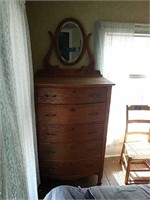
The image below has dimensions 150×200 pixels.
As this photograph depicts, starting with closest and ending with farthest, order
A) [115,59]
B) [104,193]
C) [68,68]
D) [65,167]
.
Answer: [104,193] < [65,167] < [68,68] < [115,59]

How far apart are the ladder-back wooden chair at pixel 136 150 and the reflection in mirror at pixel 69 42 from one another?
37.5 inches

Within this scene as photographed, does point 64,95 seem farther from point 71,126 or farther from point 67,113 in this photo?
point 71,126

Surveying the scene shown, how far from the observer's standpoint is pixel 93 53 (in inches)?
97.1

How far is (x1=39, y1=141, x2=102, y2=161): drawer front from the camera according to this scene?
6.78 feet

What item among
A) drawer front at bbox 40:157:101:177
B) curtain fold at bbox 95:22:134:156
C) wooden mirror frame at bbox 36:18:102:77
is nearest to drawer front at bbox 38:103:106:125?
drawer front at bbox 40:157:101:177

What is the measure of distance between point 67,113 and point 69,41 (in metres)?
0.95

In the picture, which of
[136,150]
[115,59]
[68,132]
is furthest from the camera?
[115,59]

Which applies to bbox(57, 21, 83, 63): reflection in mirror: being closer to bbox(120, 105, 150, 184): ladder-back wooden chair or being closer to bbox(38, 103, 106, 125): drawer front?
bbox(38, 103, 106, 125): drawer front

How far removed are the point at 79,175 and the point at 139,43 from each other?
6.09 feet

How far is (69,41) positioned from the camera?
2367 mm

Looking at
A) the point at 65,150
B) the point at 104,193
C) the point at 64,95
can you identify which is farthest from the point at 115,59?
the point at 104,193

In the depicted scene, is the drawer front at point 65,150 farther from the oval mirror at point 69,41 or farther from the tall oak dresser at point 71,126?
the oval mirror at point 69,41

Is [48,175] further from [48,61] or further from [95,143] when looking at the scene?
[48,61]

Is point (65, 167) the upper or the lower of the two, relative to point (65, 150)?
lower
